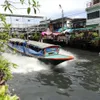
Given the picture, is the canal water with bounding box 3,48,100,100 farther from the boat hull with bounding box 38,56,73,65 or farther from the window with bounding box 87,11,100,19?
the window with bounding box 87,11,100,19

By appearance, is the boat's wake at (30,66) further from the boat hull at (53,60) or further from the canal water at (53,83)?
the boat hull at (53,60)

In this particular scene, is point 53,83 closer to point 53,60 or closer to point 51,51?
point 53,60

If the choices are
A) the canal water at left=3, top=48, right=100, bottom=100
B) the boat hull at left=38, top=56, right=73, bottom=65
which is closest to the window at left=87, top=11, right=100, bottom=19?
the canal water at left=3, top=48, right=100, bottom=100

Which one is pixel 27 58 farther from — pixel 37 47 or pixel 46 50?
pixel 46 50

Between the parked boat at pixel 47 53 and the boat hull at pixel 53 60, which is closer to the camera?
the boat hull at pixel 53 60

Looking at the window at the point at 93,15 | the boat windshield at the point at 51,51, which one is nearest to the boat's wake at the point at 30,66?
the boat windshield at the point at 51,51

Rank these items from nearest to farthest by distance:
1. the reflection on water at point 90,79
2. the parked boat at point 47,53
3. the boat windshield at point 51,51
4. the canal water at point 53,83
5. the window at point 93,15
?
the canal water at point 53,83, the reflection on water at point 90,79, the parked boat at point 47,53, the boat windshield at point 51,51, the window at point 93,15

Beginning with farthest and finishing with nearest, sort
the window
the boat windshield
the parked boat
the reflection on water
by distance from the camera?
the window → the boat windshield → the parked boat → the reflection on water

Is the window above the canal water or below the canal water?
above

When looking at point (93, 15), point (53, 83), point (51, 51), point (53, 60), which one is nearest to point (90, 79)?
point (53, 83)

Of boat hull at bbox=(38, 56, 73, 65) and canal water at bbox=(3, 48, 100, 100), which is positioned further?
boat hull at bbox=(38, 56, 73, 65)

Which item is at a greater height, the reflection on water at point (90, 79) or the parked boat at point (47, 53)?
the parked boat at point (47, 53)

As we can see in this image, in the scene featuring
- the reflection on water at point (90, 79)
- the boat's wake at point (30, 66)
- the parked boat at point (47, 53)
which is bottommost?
the reflection on water at point (90, 79)

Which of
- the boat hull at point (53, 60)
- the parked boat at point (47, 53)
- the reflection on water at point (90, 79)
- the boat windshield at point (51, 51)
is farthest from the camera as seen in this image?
the boat windshield at point (51, 51)
